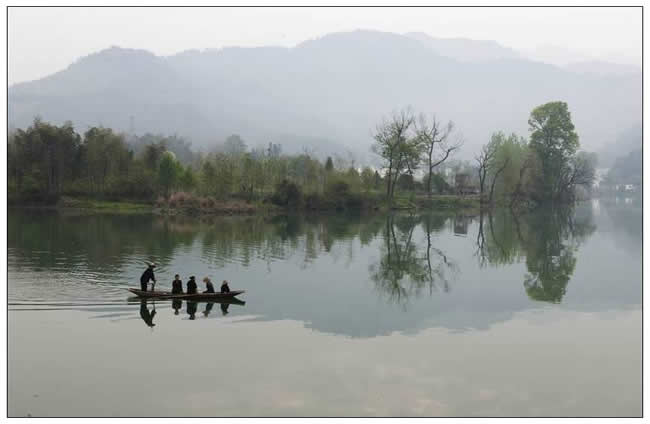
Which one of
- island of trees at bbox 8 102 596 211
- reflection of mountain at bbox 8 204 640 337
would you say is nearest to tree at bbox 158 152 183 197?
island of trees at bbox 8 102 596 211

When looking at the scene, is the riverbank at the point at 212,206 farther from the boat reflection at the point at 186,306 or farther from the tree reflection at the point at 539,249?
the boat reflection at the point at 186,306

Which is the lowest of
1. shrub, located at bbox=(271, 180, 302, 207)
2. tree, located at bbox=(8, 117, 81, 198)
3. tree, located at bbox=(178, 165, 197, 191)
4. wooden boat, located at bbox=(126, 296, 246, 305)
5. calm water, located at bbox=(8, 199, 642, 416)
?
calm water, located at bbox=(8, 199, 642, 416)

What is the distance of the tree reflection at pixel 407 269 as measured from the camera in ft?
94.6

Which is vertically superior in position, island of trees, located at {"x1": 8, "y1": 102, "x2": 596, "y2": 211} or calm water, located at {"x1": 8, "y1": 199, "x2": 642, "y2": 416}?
island of trees, located at {"x1": 8, "y1": 102, "x2": 596, "y2": 211}

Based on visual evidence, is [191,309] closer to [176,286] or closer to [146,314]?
[176,286]

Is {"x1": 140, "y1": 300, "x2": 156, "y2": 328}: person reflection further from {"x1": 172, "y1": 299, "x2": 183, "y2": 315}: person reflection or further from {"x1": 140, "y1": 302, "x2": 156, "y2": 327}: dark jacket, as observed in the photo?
{"x1": 172, "y1": 299, "x2": 183, "y2": 315}: person reflection

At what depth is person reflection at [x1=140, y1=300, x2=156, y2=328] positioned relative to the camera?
2084cm

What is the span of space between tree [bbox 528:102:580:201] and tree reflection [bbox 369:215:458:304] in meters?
62.3

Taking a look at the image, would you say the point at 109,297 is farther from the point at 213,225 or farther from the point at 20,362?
the point at 213,225

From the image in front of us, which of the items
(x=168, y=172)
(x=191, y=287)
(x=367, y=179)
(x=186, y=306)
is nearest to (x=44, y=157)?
(x=168, y=172)

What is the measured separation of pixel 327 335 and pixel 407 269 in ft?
51.9

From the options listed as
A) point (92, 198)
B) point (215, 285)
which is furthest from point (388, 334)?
point (92, 198)

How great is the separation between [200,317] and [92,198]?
78959 mm

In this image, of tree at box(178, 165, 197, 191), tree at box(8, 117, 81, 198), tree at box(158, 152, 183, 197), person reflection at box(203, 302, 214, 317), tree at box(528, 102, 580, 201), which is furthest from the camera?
tree at box(528, 102, 580, 201)
